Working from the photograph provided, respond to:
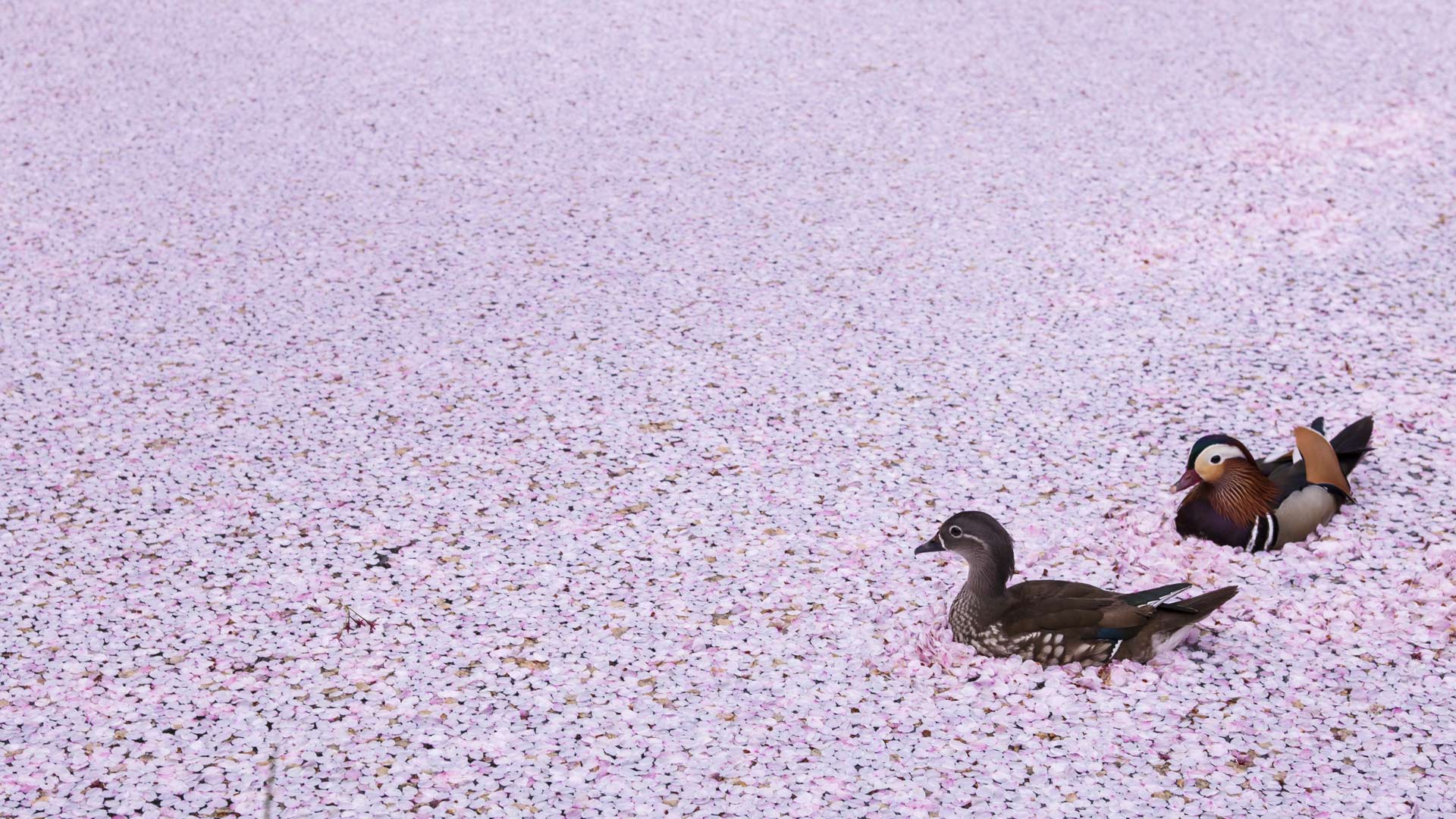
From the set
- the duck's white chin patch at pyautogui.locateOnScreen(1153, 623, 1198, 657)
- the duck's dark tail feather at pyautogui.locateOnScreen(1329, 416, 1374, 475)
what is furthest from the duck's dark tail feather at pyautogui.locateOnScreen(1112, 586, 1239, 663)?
the duck's dark tail feather at pyautogui.locateOnScreen(1329, 416, 1374, 475)

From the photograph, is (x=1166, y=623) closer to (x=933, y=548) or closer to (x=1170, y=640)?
(x=1170, y=640)

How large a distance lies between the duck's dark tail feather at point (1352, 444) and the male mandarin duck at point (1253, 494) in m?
0.10

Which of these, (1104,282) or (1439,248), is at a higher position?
(1439,248)

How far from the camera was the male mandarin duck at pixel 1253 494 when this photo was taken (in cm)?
421

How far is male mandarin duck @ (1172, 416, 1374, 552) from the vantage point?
4211mm

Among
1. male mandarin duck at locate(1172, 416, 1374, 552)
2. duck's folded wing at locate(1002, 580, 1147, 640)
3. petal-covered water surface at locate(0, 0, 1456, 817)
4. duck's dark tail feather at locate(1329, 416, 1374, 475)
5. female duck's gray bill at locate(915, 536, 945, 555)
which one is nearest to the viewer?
petal-covered water surface at locate(0, 0, 1456, 817)

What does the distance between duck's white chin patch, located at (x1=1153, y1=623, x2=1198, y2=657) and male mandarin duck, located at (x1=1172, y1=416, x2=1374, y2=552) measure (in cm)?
59

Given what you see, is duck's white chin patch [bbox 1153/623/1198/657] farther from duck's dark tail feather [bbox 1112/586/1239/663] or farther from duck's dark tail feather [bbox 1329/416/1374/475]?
duck's dark tail feather [bbox 1329/416/1374/475]

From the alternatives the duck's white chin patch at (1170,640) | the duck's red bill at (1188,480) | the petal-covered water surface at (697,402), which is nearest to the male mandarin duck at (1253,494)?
the duck's red bill at (1188,480)

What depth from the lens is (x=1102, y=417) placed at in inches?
208

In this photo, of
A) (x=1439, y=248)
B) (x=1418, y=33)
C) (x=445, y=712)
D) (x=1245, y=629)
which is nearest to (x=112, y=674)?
(x=445, y=712)

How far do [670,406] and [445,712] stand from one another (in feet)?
6.75

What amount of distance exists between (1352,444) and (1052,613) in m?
1.64

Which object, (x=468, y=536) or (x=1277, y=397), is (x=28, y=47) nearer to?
(x=468, y=536)
